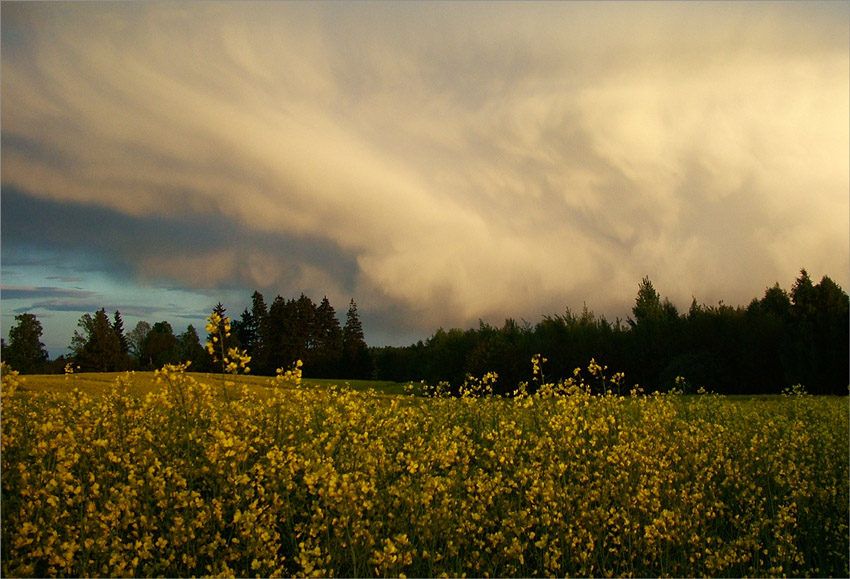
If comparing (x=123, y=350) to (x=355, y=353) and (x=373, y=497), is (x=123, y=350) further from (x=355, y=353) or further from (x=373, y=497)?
(x=355, y=353)

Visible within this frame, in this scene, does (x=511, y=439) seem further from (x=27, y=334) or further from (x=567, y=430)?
(x=27, y=334)

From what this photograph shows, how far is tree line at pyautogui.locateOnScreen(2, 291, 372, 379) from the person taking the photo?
770cm

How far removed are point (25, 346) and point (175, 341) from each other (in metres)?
4.27

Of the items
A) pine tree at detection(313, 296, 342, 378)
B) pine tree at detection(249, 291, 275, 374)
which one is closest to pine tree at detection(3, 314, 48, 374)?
pine tree at detection(249, 291, 275, 374)

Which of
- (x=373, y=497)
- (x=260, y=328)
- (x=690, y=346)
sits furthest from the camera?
(x=690, y=346)

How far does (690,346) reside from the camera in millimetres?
20484

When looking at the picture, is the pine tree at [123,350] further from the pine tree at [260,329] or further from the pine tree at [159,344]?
the pine tree at [260,329]

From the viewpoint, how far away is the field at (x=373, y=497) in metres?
4.38

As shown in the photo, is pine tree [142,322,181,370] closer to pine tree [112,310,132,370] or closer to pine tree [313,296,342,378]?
pine tree [112,310,132,370]

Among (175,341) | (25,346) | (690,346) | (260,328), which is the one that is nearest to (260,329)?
(260,328)

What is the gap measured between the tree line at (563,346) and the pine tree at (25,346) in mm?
19

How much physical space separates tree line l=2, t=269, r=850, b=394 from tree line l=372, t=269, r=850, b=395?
0.12 feet

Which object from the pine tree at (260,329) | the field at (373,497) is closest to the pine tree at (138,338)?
the pine tree at (260,329)

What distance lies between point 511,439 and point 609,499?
1005 millimetres
